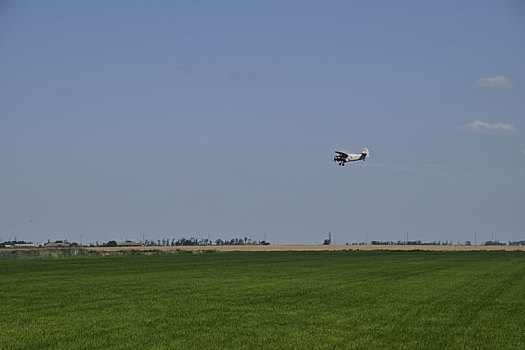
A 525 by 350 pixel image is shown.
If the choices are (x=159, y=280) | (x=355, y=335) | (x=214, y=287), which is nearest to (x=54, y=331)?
(x=355, y=335)

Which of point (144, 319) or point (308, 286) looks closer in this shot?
point (144, 319)

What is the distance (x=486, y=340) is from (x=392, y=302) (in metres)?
11.1

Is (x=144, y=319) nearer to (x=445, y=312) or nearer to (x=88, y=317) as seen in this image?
(x=88, y=317)

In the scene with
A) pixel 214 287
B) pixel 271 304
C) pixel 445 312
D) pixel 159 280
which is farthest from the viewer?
pixel 159 280

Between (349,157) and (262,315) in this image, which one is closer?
(262,315)

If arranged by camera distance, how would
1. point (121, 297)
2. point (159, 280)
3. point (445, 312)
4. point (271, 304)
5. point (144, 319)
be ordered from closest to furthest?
point (144, 319), point (445, 312), point (271, 304), point (121, 297), point (159, 280)

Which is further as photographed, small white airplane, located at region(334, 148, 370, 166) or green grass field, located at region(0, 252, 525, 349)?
small white airplane, located at region(334, 148, 370, 166)

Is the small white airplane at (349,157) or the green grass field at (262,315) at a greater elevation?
the small white airplane at (349,157)

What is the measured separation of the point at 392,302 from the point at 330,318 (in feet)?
23.3

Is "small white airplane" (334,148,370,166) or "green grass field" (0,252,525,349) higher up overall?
"small white airplane" (334,148,370,166)

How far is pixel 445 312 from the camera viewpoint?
2859cm

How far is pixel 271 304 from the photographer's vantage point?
31.4 m

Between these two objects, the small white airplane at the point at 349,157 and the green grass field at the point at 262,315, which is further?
the small white airplane at the point at 349,157

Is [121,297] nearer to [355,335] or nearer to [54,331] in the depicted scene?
[54,331]
